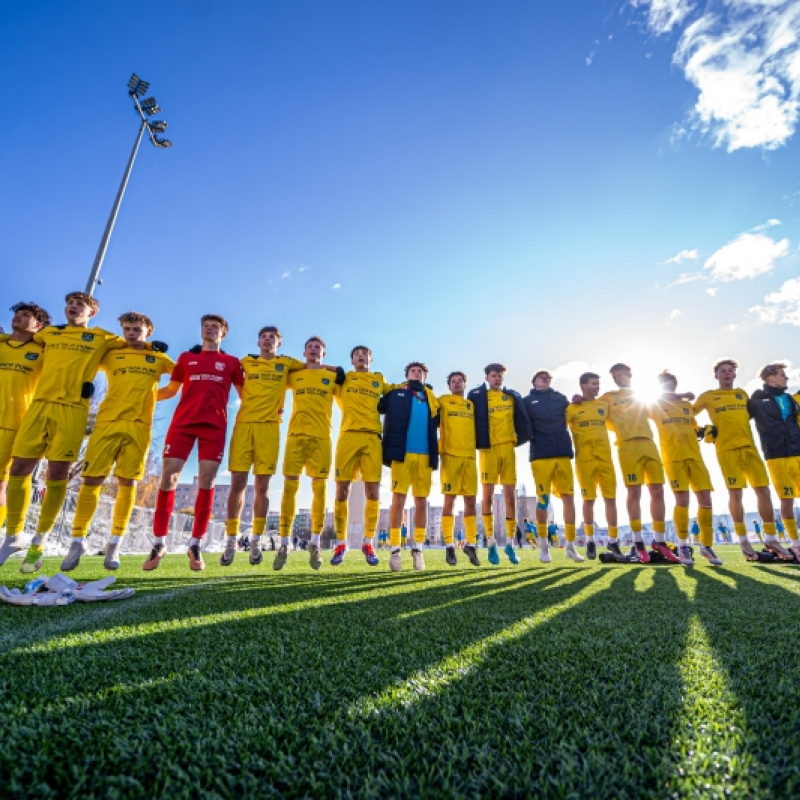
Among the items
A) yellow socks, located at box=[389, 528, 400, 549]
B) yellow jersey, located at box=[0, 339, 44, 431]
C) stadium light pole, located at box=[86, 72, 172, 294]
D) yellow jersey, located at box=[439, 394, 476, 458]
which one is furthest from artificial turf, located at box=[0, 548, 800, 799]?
stadium light pole, located at box=[86, 72, 172, 294]

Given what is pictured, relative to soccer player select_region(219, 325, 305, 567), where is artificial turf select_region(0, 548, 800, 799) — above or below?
below

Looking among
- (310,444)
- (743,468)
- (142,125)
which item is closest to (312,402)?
(310,444)

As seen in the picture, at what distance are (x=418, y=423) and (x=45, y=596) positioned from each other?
171 inches

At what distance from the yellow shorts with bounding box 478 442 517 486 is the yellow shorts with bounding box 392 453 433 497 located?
1097 mm

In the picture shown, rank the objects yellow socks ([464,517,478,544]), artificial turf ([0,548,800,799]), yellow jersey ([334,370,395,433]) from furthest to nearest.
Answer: yellow socks ([464,517,478,544]) < yellow jersey ([334,370,395,433]) < artificial turf ([0,548,800,799])

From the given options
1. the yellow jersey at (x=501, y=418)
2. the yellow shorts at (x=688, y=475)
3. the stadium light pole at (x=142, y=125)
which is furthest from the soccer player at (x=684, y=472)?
the stadium light pole at (x=142, y=125)

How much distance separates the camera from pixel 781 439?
21.8 feet

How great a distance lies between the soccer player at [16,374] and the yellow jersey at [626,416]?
7.66m

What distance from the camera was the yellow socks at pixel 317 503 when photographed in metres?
5.53

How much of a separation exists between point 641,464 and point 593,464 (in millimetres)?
660

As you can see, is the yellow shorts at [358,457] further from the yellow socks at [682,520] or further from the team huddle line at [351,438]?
the yellow socks at [682,520]

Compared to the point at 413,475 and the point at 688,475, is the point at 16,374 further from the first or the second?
the point at 688,475

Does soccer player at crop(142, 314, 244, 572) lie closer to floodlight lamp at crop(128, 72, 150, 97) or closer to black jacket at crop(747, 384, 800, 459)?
black jacket at crop(747, 384, 800, 459)

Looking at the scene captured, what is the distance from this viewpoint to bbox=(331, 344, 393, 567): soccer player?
5645 mm
